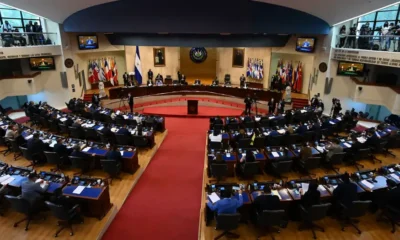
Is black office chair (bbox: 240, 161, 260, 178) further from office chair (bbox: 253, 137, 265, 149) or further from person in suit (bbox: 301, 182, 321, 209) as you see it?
person in suit (bbox: 301, 182, 321, 209)

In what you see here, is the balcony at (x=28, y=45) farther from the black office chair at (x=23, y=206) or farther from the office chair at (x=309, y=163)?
the office chair at (x=309, y=163)

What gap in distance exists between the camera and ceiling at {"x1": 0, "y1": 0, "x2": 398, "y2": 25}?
13281 mm

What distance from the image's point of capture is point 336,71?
59.0 ft

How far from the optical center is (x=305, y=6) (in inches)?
586

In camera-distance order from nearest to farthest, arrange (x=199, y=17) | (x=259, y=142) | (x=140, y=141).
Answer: (x=259, y=142)
(x=140, y=141)
(x=199, y=17)

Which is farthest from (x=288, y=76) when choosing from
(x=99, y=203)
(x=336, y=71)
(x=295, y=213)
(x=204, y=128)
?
(x=99, y=203)

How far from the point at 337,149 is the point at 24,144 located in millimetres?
11956

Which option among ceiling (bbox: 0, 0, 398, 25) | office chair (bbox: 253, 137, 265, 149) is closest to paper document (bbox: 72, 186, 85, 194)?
office chair (bbox: 253, 137, 265, 149)

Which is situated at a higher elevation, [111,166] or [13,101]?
[13,101]

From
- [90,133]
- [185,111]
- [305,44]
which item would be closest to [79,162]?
[90,133]

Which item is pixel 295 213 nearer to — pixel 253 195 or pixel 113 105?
pixel 253 195

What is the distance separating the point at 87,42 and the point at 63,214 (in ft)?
53.7

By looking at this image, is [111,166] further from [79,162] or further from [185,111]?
[185,111]

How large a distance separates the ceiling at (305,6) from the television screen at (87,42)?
2.61 metres
